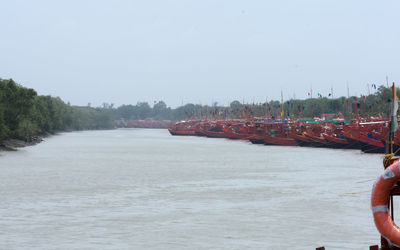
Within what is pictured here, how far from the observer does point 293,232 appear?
69.8ft

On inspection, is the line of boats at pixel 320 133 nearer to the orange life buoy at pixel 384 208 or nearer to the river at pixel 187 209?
the river at pixel 187 209

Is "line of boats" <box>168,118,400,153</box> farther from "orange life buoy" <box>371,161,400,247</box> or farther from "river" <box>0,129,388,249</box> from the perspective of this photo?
"orange life buoy" <box>371,161,400,247</box>

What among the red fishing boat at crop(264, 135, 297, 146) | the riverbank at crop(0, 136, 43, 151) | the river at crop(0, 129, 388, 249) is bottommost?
the river at crop(0, 129, 388, 249)

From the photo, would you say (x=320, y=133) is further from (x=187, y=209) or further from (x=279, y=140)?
(x=187, y=209)

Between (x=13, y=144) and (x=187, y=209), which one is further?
(x=13, y=144)

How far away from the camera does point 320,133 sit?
88188 millimetres

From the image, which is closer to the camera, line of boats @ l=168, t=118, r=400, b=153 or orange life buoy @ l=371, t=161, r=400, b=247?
orange life buoy @ l=371, t=161, r=400, b=247

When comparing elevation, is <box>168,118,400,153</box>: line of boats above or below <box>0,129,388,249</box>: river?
above

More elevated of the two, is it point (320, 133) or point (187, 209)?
point (320, 133)

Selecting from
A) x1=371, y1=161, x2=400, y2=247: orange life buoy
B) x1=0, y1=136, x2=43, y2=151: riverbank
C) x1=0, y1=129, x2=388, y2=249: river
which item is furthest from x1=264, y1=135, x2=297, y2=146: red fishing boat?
x1=371, y1=161, x2=400, y2=247: orange life buoy

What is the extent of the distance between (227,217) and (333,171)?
23.7m

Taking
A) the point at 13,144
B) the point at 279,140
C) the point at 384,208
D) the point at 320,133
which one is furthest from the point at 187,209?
the point at 279,140

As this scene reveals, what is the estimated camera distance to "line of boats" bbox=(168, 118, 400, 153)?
67.8m

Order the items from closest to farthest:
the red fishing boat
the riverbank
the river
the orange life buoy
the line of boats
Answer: the orange life buoy
the river
the line of boats
the riverbank
the red fishing boat
